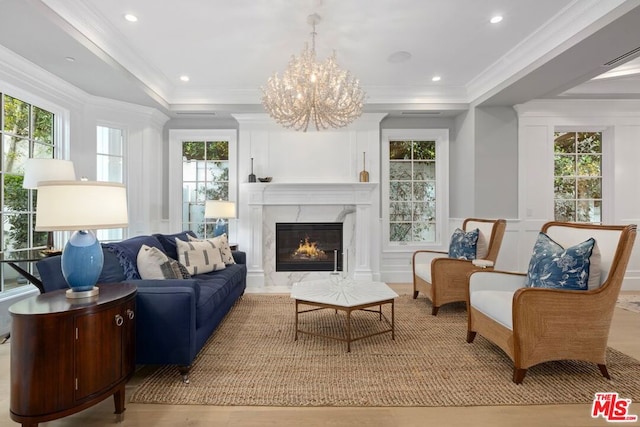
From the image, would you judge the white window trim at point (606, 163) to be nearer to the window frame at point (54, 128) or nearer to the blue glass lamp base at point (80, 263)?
the blue glass lamp base at point (80, 263)

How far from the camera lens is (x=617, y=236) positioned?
2121 millimetres

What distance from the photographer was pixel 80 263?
1.75 meters

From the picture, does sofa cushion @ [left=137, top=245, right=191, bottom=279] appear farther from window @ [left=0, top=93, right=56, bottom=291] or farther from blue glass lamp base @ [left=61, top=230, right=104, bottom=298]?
window @ [left=0, top=93, right=56, bottom=291]

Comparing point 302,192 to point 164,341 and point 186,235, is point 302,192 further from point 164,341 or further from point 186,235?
point 164,341

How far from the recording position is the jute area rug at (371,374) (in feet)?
6.44

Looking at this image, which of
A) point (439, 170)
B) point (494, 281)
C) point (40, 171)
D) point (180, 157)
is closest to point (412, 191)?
point (439, 170)

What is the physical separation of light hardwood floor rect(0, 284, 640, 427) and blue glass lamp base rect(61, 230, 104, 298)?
2.40ft

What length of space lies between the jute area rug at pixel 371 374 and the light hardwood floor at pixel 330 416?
0.17 feet

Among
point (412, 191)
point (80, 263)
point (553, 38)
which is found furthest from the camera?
point (412, 191)

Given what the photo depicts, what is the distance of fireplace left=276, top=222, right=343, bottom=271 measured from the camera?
15.8 ft

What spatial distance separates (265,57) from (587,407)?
4.05 m

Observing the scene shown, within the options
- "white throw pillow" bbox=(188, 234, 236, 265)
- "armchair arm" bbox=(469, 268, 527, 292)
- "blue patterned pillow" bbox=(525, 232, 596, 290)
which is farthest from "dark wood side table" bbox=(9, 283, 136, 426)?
"blue patterned pillow" bbox=(525, 232, 596, 290)

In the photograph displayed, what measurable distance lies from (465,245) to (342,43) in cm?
257

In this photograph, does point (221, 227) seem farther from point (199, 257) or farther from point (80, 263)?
point (80, 263)
